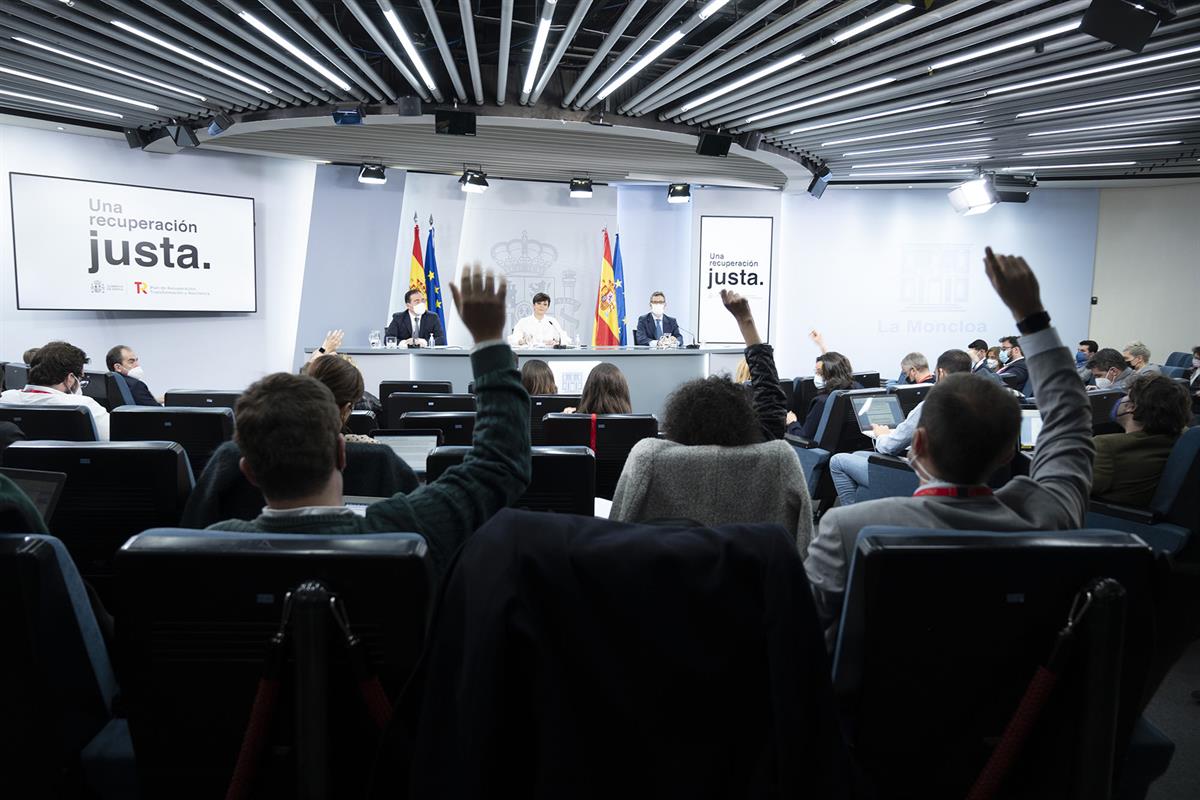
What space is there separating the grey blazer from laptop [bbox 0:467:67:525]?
6.14 feet

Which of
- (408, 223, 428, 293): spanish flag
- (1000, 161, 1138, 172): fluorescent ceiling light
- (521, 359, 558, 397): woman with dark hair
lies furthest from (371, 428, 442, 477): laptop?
(1000, 161, 1138, 172): fluorescent ceiling light

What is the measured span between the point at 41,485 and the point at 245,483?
51 centimetres

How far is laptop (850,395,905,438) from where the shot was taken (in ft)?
16.9

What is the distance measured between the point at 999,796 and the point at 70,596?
1623 mm

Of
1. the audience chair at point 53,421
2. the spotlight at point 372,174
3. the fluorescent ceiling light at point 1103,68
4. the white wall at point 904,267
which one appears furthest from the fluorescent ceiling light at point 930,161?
the audience chair at point 53,421

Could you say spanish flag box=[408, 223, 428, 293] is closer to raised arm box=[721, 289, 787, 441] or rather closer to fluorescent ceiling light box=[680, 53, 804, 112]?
fluorescent ceiling light box=[680, 53, 804, 112]

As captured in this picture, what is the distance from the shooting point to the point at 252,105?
7.86 m

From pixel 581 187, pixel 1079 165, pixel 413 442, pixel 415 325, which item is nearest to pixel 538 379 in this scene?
pixel 413 442

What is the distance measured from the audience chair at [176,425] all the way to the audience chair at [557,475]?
4.85 feet

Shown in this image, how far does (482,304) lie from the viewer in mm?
1609

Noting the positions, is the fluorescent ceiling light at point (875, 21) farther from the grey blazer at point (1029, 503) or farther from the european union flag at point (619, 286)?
the european union flag at point (619, 286)

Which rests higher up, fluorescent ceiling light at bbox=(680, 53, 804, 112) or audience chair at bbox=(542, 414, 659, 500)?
fluorescent ceiling light at bbox=(680, 53, 804, 112)

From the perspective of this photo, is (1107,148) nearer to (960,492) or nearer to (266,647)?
(960,492)

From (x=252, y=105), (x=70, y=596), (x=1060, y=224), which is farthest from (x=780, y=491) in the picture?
(x=1060, y=224)
